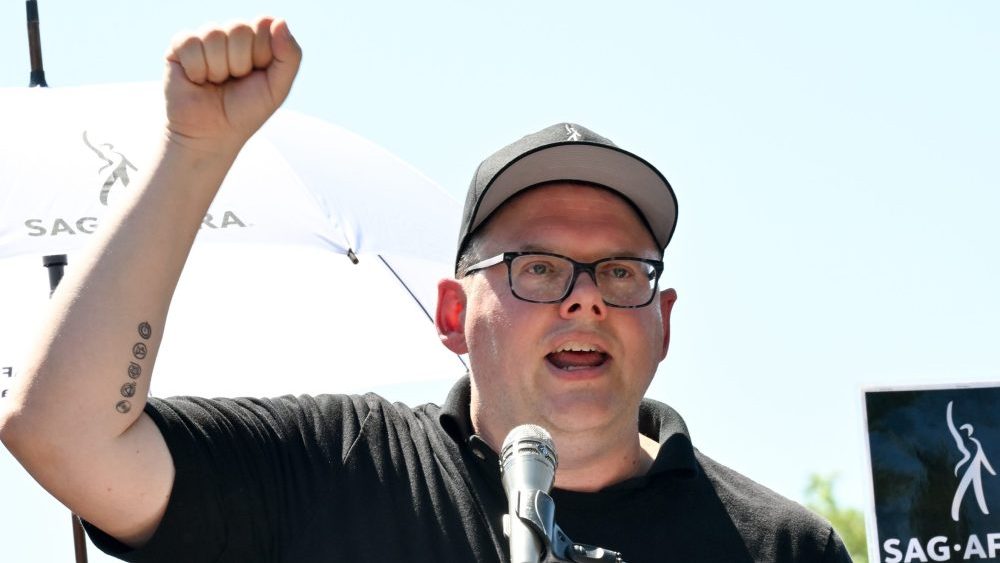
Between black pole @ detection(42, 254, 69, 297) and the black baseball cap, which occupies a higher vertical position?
the black baseball cap

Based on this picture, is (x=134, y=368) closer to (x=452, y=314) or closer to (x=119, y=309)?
(x=119, y=309)

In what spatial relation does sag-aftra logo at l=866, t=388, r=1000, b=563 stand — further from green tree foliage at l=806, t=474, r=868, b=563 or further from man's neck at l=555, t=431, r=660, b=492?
green tree foliage at l=806, t=474, r=868, b=563

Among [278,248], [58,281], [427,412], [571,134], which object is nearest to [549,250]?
[571,134]

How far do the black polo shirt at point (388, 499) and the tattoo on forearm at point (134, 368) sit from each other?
152 mm

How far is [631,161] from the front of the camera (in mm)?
4227

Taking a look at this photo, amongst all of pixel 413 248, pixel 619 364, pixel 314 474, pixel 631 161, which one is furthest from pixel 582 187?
pixel 413 248

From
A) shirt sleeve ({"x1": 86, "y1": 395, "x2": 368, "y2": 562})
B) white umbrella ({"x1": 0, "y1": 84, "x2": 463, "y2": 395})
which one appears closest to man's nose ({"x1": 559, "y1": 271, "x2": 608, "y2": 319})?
shirt sleeve ({"x1": 86, "y1": 395, "x2": 368, "y2": 562})

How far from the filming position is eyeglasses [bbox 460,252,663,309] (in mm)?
4008

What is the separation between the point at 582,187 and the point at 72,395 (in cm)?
146

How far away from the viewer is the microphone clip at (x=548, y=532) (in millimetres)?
2797

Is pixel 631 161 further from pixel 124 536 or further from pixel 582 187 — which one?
pixel 124 536

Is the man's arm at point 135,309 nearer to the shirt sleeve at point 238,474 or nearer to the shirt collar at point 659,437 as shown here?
the shirt sleeve at point 238,474

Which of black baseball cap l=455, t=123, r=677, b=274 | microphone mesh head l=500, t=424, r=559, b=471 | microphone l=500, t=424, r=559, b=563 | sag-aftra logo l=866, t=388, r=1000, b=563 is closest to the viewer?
microphone l=500, t=424, r=559, b=563

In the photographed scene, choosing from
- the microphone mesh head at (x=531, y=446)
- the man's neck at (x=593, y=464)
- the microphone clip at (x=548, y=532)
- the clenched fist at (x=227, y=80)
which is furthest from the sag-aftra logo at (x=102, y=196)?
the microphone clip at (x=548, y=532)
